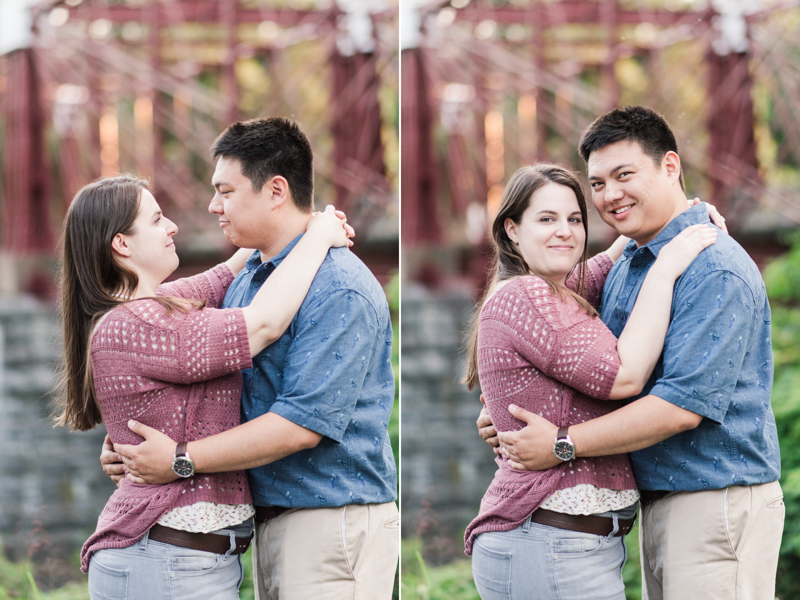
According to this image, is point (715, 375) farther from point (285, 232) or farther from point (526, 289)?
point (285, 232)

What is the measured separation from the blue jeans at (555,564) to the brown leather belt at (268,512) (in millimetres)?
548

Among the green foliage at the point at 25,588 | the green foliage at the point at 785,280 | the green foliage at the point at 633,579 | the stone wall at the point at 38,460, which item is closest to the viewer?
the green foliage at the point at 633,579

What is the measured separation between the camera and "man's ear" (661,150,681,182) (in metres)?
2.02

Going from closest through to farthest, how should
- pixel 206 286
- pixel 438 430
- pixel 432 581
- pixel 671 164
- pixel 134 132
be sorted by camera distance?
pixel 671 164, pixel 206 286, pixel 432 581, pixel 438 430, pixel 134 132

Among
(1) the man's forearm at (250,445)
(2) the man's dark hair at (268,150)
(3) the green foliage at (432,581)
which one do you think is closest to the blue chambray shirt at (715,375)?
(1) the man's forearm at (250,445)

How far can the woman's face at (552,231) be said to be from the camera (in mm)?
1926

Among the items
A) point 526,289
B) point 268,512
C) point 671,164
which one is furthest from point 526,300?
point 268,512

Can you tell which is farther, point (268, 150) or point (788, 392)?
point (788, 392)

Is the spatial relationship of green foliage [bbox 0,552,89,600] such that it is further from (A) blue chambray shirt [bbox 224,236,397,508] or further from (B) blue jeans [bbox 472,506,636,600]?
(B) blue jeans [bbox 472,506,636,600]

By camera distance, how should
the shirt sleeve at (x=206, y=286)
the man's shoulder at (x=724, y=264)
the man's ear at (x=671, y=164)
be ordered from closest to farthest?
the man's shoulder at (x=724, y=264) → the man's ear at (x=671, y=164) → the shirt sleeve at (x=206, y=286)

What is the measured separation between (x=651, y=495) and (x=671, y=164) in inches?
33.7

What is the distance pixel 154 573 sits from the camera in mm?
1724

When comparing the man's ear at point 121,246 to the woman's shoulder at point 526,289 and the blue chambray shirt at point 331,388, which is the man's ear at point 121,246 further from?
the woman's shoulder at point 526,289

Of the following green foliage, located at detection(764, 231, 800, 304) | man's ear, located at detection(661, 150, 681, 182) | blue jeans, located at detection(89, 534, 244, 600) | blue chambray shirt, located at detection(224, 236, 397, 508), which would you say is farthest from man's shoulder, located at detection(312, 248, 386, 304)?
green foliage, located at detection(764, 231, 800, 304)
